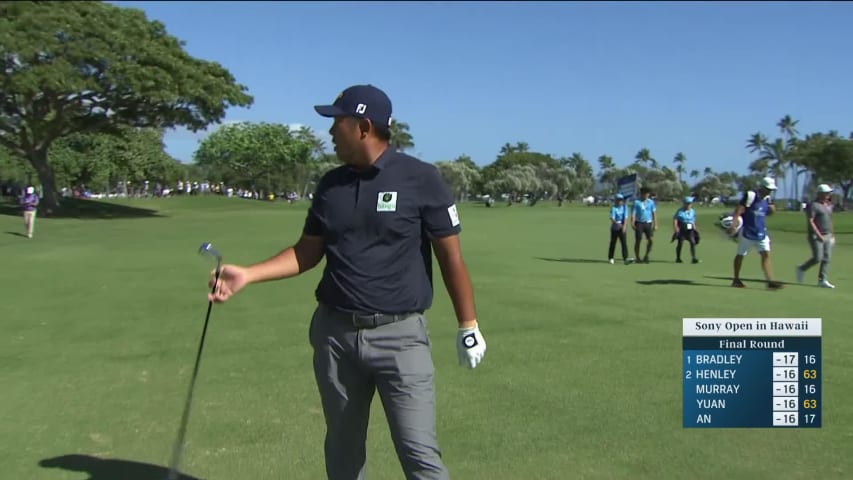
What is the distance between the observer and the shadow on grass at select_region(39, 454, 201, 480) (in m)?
4.49

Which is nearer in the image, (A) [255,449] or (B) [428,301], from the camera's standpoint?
(B) [428,301]

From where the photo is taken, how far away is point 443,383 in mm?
6391

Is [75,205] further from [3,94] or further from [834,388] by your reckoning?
[834,388]

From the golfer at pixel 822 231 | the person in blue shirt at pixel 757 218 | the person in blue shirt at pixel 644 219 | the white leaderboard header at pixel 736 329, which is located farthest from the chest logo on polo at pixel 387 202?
the person in blue shirt at pixel 644 219

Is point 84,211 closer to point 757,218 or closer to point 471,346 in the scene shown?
point 757,218

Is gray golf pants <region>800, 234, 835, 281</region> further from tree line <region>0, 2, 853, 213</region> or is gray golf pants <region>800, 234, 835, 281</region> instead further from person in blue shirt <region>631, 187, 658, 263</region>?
tree line <region>0, 2, 853, 213</region>

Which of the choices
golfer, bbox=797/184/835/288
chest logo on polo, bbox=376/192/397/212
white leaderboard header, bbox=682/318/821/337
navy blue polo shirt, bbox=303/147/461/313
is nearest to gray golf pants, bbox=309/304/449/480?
navy blue polo shirt, bbox=303/147/461/313

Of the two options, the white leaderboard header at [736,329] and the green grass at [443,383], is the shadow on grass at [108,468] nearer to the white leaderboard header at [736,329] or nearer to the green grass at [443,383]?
the green grass at [443,383]

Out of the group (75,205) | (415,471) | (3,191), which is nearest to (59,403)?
(415,471)

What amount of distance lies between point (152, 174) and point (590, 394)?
69.7 meters

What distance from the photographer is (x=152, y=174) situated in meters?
70.2

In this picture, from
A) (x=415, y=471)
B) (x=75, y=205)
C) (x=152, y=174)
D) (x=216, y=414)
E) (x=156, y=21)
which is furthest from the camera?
(x=152, y=174)

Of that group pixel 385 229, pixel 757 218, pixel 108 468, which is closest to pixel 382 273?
pixel 385 229

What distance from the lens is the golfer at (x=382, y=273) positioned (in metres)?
3.34
